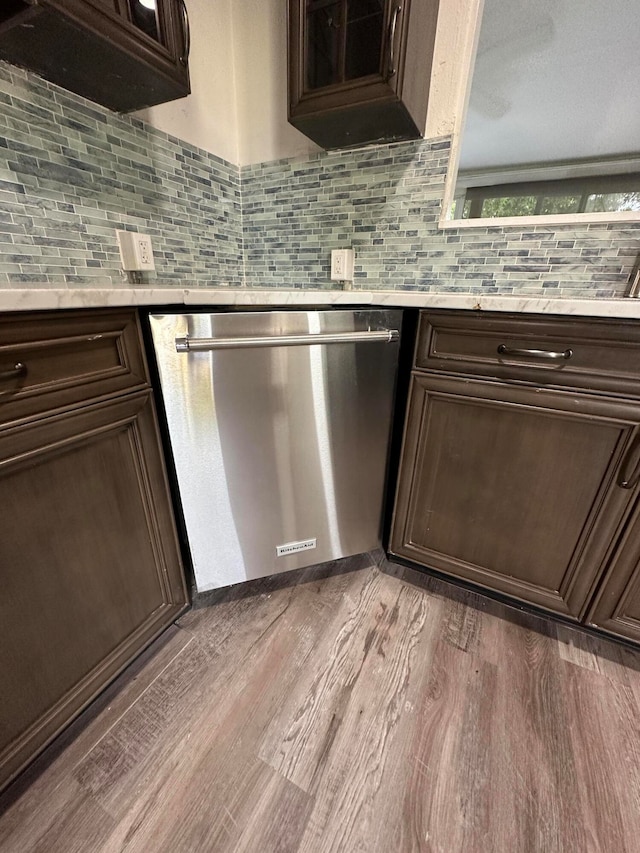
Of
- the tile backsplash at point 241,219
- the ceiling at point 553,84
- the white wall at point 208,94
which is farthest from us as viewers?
the ceiling at point 553,84

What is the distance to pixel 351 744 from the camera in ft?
2.51

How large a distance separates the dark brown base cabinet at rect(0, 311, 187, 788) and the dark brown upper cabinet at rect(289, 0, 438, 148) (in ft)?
2.76

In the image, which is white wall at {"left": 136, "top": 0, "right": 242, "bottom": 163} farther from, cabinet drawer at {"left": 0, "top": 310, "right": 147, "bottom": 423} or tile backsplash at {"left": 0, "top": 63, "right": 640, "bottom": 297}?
cabinet drawer at {"left": 0, "top": 310, "right": 147, "bottom": 423}

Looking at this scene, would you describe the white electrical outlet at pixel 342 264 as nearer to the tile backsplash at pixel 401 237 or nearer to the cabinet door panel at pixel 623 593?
the tile backsplash at pixel 401 237

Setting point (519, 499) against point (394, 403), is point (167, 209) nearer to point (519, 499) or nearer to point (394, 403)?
point (394, 403)

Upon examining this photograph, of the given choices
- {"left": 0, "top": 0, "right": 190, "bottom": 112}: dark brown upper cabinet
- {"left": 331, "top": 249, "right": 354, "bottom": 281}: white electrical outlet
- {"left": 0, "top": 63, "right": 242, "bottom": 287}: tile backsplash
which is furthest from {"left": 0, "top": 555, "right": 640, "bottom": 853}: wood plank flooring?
{"left": 0, "top": 0, "right": 190, "bottom": 112}: dark brown upper cabinet

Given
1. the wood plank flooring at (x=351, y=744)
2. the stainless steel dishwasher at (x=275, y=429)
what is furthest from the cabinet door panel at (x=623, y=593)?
the stainless steel dishwasher at (x=275, y=429)

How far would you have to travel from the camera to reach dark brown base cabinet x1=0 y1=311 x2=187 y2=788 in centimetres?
58

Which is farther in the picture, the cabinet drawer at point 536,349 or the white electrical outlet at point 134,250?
the white electrical outlet at point 134,250

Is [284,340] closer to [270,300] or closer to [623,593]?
[270,300]

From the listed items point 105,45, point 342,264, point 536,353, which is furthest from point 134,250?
point 536,353

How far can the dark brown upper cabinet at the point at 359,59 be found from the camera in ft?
2.88

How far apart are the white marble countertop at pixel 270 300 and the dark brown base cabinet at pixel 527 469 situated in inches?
1.6

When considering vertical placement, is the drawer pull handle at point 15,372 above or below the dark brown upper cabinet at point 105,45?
below
